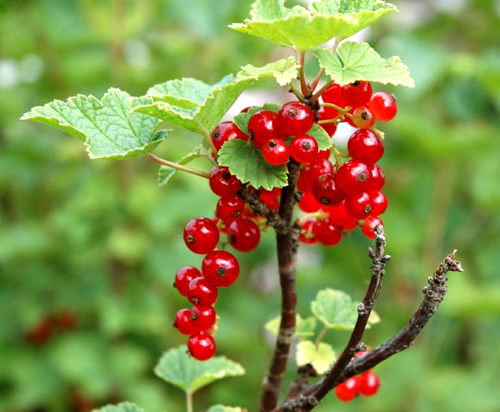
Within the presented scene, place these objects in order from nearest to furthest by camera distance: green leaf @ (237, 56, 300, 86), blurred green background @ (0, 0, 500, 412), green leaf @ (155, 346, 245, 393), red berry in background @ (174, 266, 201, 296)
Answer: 1. green leaf @ (237, 56, 300, 86)
2. red berry in background @ (174, 266, 201, 296)
3. green leaf @ (155, 346, 245, 393)
4. blurred green background @ (0, 0, 500, 412)

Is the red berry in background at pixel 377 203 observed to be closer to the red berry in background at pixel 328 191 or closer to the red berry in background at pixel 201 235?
the red berry in background at pixel 328 191

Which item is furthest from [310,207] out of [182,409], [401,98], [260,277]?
[260,277]

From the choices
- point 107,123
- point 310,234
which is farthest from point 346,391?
point 107,123

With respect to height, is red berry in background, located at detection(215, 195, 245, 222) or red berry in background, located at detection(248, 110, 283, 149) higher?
red berry in background, located at detection(248, 110, 283, 149)

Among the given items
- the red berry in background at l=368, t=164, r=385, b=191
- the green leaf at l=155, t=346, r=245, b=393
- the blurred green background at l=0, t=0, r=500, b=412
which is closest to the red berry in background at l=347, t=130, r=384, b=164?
the red berry in background at l=368, t=164, r=385, b=191

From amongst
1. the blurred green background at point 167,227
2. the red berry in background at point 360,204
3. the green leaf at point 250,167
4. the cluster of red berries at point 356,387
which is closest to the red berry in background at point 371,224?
the red berry in background at point 360,204

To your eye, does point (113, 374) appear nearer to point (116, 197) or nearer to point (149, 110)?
point (116, 197)

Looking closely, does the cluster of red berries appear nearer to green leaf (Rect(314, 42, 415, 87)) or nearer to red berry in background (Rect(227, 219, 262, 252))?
red berry in background (Rect(227, 219, 262, 252))

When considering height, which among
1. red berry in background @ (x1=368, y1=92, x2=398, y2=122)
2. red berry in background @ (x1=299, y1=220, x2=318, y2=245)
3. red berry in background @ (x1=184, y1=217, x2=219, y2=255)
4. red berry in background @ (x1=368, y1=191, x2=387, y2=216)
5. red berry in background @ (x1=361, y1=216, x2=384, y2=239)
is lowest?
red berry in background @ (x1=184, y1=217, x2=219, y2=255)
